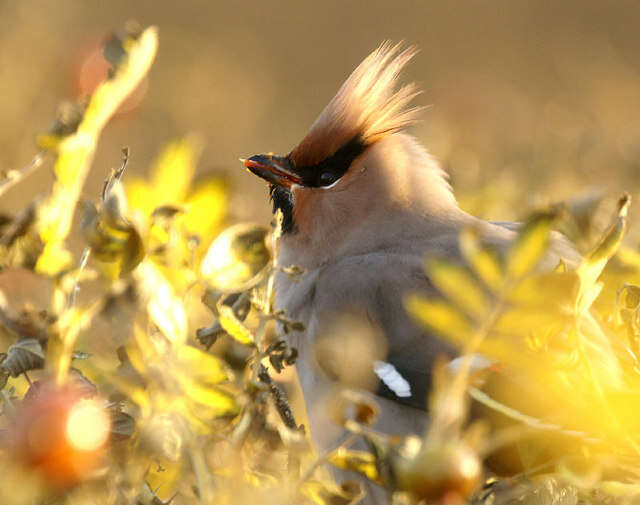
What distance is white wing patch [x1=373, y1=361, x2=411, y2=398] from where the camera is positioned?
191 cm

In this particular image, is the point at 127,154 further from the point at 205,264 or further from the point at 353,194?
the point at 353,194

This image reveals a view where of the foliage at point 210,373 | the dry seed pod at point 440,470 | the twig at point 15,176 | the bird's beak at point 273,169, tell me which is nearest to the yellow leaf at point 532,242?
the foliage at point 210,373

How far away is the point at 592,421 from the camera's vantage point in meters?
0.88

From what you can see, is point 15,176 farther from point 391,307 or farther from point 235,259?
point 391,307

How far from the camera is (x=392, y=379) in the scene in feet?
6.33

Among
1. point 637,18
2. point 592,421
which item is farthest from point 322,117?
point 637,18

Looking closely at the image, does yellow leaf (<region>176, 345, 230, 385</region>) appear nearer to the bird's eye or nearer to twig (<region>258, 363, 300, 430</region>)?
twig (<region>258, 363, 300, 430</region>)

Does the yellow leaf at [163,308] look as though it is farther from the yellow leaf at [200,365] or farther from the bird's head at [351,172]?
the bird's head at [351,172]

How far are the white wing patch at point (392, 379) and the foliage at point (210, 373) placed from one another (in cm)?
87

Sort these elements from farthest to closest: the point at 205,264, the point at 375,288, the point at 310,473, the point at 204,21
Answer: the point at 204,21 → the point at 375,288 → the point at 205,264 → the point at 310,473

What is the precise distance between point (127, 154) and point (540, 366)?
0.45 metres

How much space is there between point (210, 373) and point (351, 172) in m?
1.78

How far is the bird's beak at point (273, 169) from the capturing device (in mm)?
2545

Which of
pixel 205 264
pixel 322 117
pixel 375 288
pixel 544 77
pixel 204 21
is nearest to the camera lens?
pixel 205 264
